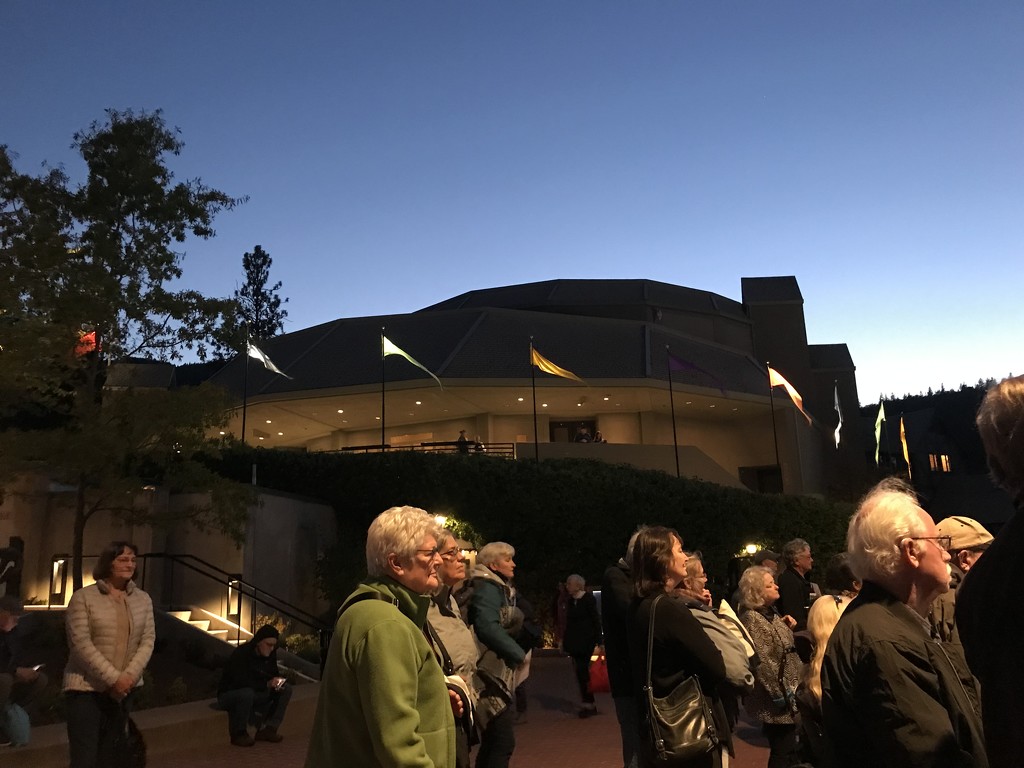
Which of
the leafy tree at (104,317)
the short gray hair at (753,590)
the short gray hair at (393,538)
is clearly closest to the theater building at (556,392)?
the leafy tree at (104,317)

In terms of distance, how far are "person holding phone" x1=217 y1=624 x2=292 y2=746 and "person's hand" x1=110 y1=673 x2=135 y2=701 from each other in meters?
3.91

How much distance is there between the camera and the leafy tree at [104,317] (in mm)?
10711

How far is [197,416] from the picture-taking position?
12227 mm

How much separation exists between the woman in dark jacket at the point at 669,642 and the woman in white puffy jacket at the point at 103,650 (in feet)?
10.9

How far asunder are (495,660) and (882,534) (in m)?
2.66

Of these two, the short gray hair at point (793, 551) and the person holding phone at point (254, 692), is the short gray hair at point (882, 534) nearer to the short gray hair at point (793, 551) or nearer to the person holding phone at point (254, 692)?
the short gray hair at point (793, 551)

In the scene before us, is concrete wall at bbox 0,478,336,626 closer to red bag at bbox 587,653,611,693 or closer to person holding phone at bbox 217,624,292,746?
person holding phone at bbox 217,624,292,746

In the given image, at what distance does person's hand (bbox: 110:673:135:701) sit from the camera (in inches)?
197

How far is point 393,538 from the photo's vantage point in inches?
115

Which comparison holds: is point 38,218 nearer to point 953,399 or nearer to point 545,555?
point 545,555

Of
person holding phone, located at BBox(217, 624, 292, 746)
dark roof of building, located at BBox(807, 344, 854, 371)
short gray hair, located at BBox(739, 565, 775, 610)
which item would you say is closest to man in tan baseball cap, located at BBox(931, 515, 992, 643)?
short gray hair, located at BBox(739, 565, 775, 610)

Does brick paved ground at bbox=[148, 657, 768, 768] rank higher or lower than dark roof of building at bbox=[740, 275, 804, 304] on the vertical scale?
lower

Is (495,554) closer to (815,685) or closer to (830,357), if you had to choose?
(815,685)

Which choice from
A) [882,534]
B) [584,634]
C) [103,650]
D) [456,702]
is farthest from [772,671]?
[584,634]
